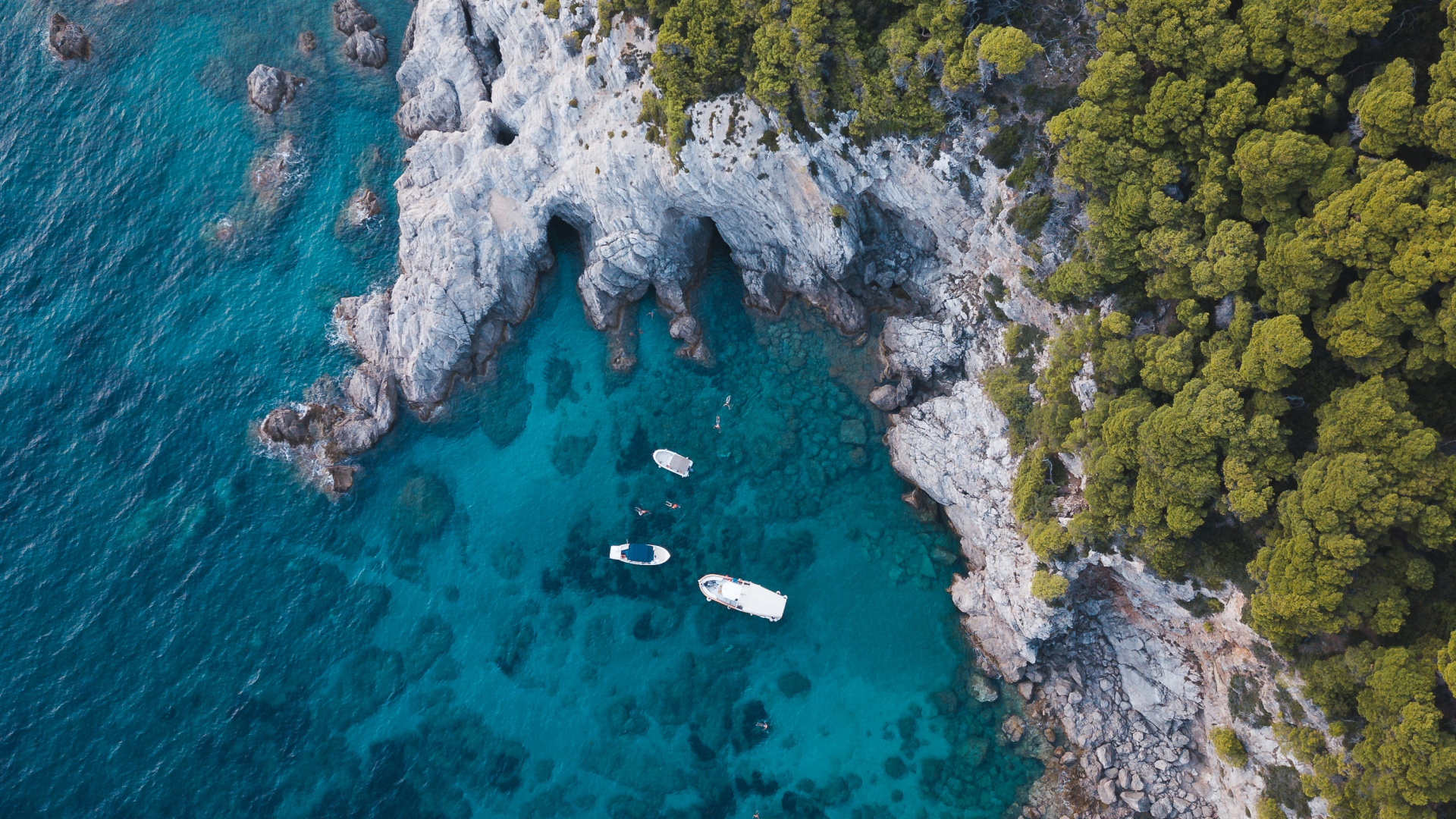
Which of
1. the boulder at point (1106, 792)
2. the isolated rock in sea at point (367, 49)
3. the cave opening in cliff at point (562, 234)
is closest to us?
the boulder at point (1106, 792)

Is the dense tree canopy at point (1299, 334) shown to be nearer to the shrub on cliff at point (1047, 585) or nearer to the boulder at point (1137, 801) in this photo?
the shrub on cliff at point (1047, 585)

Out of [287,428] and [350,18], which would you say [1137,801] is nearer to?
[287,428]

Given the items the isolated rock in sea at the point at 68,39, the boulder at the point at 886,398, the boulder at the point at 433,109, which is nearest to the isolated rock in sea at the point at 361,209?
the boulder at the point at 433,109

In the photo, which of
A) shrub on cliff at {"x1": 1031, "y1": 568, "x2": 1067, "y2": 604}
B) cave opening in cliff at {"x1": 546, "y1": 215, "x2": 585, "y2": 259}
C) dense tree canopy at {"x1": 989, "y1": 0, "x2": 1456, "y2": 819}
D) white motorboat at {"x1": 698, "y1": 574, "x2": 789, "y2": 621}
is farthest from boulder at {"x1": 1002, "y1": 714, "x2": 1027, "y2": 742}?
cave opening in cliff at {"x1": 546, "y1": 215, "x2": 585, "y2": 259}

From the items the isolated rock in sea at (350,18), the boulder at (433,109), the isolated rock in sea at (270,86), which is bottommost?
the isolated rock in sea at (270,86)

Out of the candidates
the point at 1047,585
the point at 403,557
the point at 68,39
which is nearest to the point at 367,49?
the point at 68,39

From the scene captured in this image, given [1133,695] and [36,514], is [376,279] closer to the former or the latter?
[36,514]
